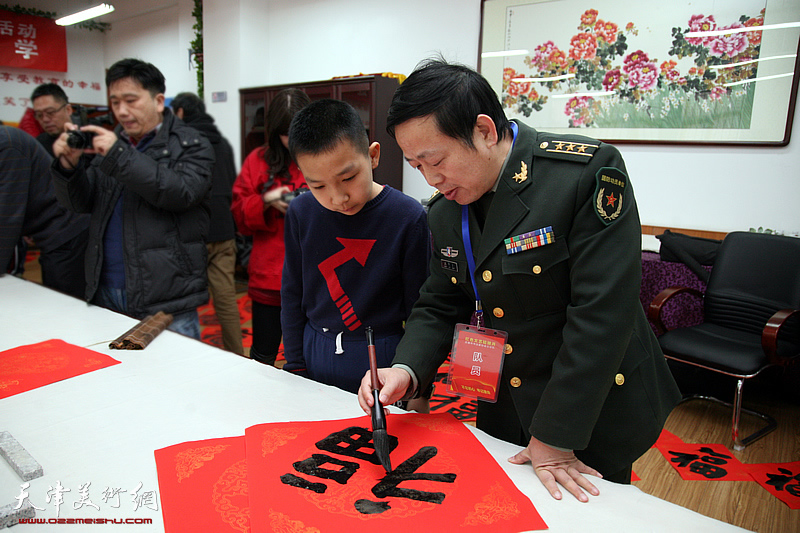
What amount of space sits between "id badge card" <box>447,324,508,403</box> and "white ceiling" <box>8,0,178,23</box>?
7.05 m

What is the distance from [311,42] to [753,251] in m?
4.07

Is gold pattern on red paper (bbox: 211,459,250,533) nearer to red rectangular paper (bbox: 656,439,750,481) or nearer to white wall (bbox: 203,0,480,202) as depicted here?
red rectangular paper (bbox: 656,439,750,481)

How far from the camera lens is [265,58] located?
529 cm

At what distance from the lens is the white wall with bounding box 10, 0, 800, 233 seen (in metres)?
2.98

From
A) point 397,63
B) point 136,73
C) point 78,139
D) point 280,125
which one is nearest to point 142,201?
point 78,139

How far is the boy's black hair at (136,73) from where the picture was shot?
5.85 feet

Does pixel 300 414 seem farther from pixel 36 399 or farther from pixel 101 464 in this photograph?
pixel 36 399

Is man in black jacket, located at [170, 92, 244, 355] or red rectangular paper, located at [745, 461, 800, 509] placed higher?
man in black jacket, located at [170, 92, 244, 355]

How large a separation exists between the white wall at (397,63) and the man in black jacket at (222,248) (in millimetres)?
1722

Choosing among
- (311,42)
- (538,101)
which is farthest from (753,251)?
(311,42)

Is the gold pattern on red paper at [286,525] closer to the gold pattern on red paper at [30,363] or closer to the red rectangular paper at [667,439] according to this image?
the gold pattern on red paper at [30,363]

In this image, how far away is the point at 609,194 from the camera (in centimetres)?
85

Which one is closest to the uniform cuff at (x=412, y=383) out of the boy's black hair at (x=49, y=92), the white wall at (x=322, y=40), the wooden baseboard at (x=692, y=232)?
the wooden baseboard at (x=692, y=232)

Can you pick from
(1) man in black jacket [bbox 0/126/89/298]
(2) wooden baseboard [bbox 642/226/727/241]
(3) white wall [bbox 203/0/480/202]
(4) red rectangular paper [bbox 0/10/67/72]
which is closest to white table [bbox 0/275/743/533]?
(1) man in black jacket [bbox 0/126/89/298]
